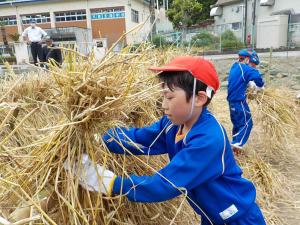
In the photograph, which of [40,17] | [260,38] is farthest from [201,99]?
[40,17]

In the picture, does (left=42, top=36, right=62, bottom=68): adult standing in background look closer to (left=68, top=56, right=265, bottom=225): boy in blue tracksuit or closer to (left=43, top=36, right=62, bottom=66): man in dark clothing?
(left=43, top=36, right=62, bottom=66): man in dark clothing

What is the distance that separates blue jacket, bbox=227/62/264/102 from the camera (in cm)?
425

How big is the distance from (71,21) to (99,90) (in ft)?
107

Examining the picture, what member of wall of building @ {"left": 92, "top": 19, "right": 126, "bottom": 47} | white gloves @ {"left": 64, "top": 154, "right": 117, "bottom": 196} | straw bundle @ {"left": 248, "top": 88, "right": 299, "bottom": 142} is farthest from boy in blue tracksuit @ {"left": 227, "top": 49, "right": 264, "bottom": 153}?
wall of building @ {"left": 92, "top": 19, "right": 126, "bottom": 47}

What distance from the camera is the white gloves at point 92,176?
1327mm

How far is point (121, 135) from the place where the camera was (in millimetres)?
1579

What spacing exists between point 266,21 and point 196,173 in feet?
68.8

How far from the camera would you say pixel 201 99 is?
1419mm

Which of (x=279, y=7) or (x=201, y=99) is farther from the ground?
(x=279, y=7)

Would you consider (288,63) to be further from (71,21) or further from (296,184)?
(71,21)

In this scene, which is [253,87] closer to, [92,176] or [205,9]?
[92,176]

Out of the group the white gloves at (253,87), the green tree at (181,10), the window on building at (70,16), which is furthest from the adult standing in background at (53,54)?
A: the window on building at (70,16)

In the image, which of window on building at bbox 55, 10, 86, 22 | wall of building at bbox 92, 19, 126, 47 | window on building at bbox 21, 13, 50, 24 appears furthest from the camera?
window on building at bbox 21, 13, 50, 24

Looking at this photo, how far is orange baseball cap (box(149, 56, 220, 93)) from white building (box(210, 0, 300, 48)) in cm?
1722
